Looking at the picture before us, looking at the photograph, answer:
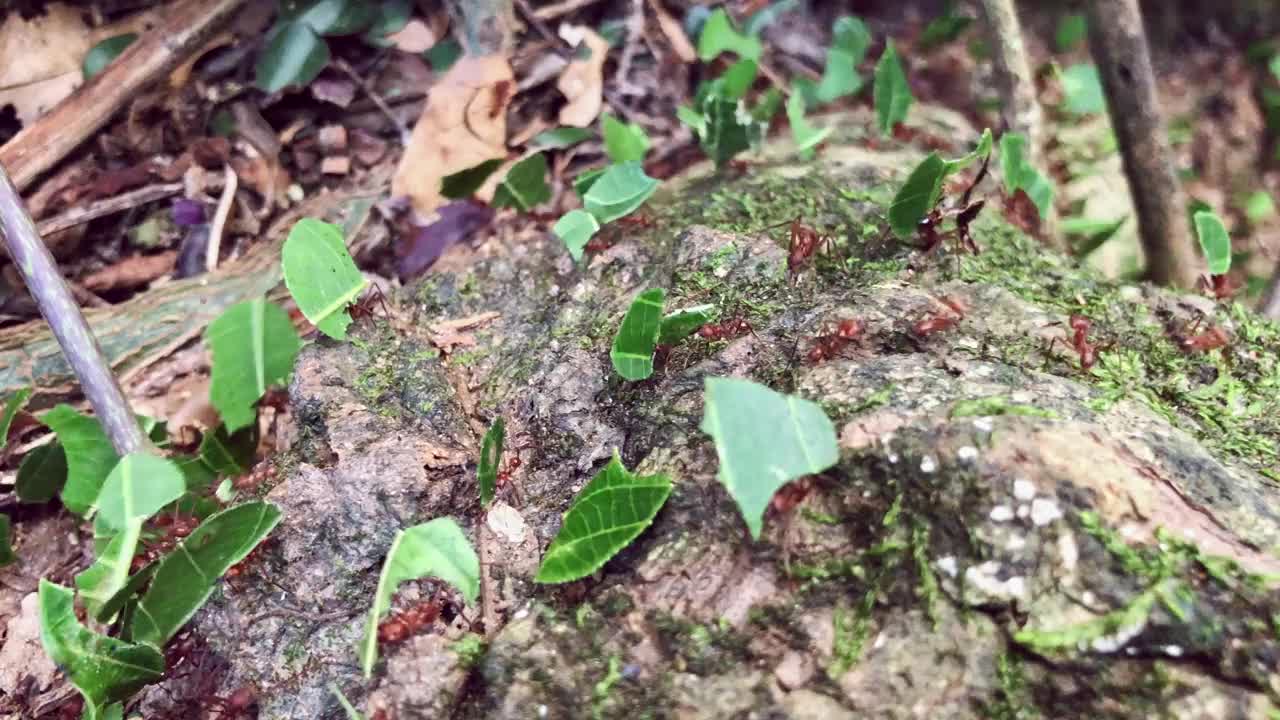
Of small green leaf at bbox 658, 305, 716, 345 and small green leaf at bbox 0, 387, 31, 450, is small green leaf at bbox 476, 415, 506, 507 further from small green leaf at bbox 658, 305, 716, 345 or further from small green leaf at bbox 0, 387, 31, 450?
small green leaf at bbox 0, 387, 31, 450

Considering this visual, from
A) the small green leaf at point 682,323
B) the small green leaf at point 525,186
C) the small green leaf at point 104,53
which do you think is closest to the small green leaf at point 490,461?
the small green leaf at point 682,323

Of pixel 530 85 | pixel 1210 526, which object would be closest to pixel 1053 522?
pixel 1210 526

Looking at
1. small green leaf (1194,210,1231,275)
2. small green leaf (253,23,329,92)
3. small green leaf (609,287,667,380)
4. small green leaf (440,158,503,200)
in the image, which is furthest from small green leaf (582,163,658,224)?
small green leaf (1194,210,1231,275)

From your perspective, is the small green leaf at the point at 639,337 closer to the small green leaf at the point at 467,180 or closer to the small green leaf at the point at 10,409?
the small green leaf at the point at 467,180

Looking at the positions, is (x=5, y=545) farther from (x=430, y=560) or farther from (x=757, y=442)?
(x=757, y=442)

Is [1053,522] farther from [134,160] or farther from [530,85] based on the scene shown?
[134,160]

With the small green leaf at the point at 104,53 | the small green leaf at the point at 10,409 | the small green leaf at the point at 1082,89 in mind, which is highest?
the small green leaf at the point at 104,53

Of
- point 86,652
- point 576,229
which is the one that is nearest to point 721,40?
point 576,229
